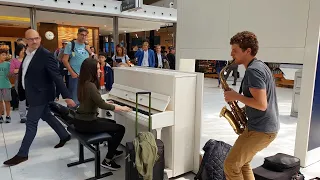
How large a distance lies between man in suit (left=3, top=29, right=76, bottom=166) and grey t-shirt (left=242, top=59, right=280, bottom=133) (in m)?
2.02

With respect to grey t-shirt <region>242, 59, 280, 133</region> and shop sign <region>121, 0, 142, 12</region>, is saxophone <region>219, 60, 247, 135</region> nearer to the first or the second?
grey t-shirt <region>242, 59, 280, 133</region>

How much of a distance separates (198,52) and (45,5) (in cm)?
455

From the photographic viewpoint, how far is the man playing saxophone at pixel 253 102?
169 centimetres

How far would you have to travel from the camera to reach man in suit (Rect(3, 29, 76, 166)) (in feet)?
9.48

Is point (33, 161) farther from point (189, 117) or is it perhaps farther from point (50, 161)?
point (189, 117)

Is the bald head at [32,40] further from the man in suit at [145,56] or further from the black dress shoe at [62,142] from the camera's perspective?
the man in suit at [145,56]

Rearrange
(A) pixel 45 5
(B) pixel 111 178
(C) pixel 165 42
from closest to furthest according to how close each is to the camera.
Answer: (B) pixel 111 178
(A) pixel 45 5
(C) pixel 165 42

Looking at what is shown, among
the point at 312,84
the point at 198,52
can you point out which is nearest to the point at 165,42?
the point at 198,52

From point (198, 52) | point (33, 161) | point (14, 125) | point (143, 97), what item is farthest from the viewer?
point (14, 125)

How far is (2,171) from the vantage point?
2787 mm

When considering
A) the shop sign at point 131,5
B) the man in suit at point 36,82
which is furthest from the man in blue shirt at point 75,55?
the shop sign at point 131,5

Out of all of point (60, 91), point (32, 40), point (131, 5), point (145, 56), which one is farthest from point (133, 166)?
point (131, 5)

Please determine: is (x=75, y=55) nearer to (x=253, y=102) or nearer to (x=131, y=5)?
(x=253, y=102)

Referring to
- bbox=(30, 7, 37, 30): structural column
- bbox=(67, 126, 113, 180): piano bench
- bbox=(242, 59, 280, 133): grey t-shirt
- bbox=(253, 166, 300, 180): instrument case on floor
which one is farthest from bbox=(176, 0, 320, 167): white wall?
bbox=(30, 7, 37, 30): structural column
